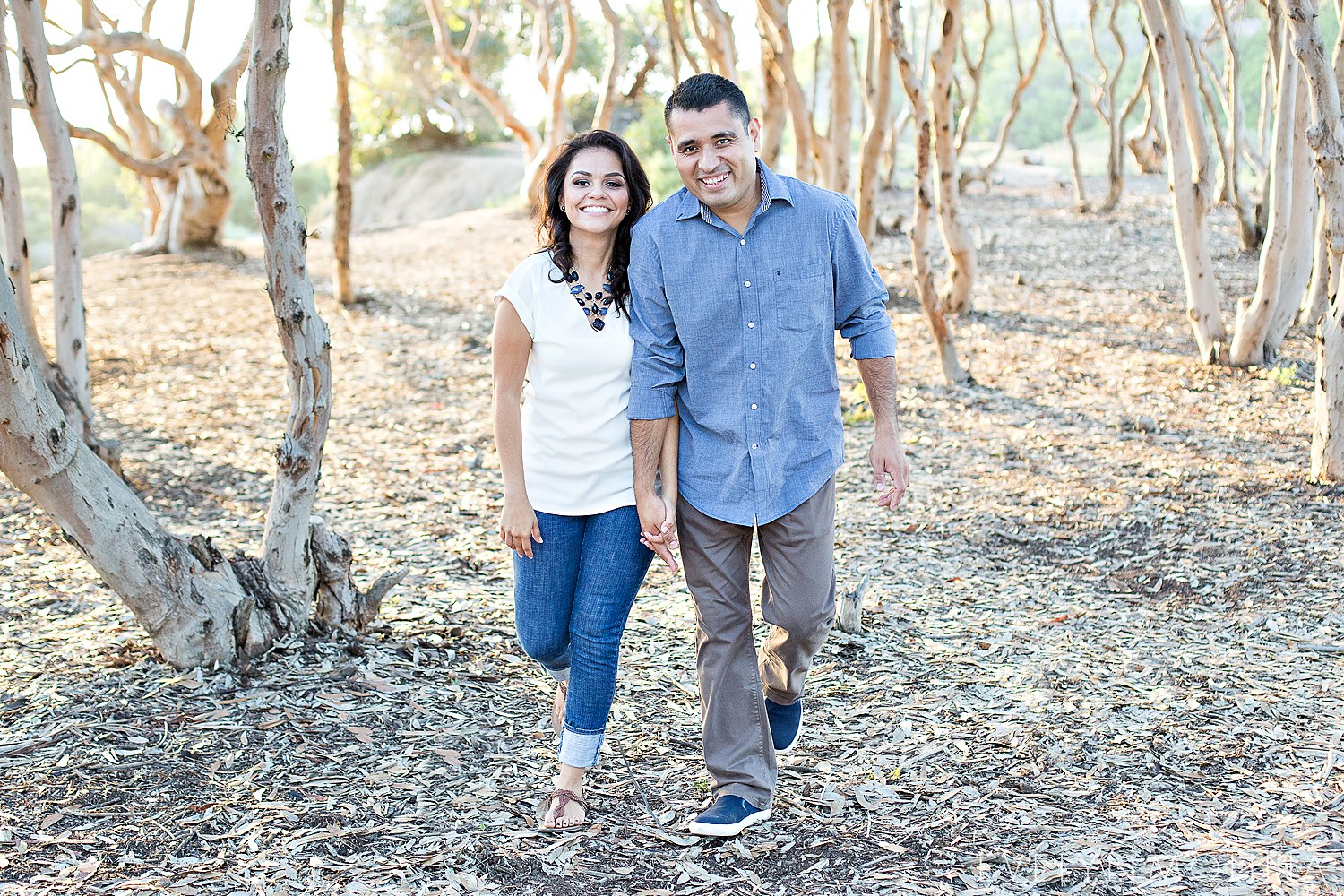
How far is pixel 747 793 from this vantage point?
3.09 meters

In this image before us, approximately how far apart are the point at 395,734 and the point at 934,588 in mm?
2362

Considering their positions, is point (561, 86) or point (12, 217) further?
point (561, 86)

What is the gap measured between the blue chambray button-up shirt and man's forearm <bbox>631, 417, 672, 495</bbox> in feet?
0.10

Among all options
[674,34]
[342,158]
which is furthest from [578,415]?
[674,34]

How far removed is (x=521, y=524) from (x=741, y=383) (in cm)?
68

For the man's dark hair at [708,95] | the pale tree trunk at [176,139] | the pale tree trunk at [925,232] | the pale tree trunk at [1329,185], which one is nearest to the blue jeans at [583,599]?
the man's dark hair at [708,95]

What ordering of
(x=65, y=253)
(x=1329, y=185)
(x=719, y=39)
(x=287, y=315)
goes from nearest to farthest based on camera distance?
(x=287, y=315)
(x=1329, y=185)
(x=65, y=253)
(x=719, y=39)

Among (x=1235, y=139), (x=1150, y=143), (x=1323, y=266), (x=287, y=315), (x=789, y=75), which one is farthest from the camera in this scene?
(x=1150, y=143)

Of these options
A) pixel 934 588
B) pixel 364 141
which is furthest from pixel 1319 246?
pixel 364 141

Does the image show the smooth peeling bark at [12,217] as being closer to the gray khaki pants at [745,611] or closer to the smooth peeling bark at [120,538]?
the smooth peeling bark at [120,538]

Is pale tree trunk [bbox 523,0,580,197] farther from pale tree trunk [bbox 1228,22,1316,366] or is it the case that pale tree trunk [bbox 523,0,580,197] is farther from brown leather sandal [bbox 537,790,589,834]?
brown leather sandal [bbox 537,790,589,834]

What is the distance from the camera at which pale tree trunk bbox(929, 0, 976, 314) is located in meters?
7.95

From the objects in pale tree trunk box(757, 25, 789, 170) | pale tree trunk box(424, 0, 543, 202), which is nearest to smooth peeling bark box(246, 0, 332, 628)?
pale tree trunk box(757, 25, 789, 170)

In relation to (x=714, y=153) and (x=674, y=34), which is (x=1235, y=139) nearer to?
(x=674, y=34)
